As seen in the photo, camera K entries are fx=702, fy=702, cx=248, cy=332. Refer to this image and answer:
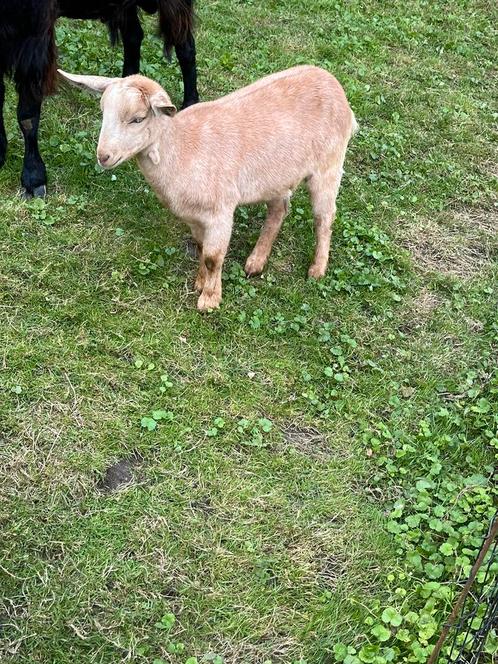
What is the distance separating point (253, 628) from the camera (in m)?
2.81

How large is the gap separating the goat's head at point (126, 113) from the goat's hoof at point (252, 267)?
3.77 ft

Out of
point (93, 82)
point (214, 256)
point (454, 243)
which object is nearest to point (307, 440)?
point (214, 256)

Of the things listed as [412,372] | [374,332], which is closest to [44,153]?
[374,332]

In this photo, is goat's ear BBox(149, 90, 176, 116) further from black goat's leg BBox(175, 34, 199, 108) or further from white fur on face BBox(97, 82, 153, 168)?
black goat's leg BBox(175, 34, 199, 108)

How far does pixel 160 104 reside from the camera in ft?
11.1

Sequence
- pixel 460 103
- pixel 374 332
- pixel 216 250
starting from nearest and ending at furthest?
pixel 216 250, pixel 374 332, pixel 460 103

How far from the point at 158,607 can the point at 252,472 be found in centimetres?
80

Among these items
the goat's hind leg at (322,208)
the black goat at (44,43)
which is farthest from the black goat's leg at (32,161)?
the goat's hind leg at (322,208)

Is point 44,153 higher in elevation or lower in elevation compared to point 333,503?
higher

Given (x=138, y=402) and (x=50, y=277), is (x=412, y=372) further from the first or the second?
(x=50, y=277)

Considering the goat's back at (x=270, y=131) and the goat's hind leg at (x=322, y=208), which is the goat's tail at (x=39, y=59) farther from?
the goat's hind leg at (x=322, y=208)

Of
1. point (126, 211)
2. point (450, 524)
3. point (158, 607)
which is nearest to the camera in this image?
point (158, 607)

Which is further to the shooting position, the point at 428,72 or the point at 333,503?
the point at 428,72

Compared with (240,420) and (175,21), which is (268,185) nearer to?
(240,420)
